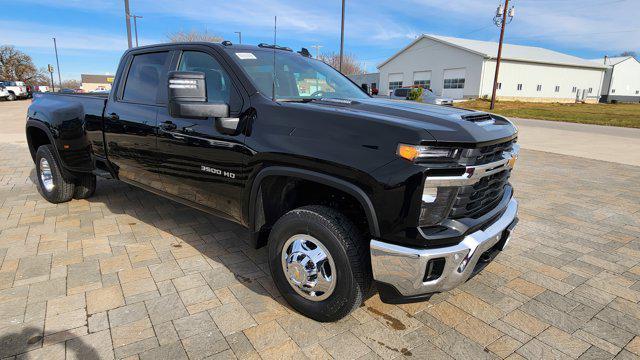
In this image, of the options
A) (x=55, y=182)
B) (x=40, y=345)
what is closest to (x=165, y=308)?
(x=40, y=345)

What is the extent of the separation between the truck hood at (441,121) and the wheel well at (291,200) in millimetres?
567

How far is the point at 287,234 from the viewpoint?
2662 millimetres

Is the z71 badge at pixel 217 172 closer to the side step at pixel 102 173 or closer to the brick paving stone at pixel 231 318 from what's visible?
the brick paving stone at pixel 231 318

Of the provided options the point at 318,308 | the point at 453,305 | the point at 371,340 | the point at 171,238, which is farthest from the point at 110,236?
the point at 453,305

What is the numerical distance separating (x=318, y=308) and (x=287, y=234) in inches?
20.8

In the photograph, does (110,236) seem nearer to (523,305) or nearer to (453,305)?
(453,305)

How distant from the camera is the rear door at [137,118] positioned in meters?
3.65

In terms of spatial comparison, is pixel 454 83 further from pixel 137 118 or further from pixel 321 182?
pixel 321 182

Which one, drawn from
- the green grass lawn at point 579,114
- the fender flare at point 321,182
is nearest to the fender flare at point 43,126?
the fender flare at point 321,182

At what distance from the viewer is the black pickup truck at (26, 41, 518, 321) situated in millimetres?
2189

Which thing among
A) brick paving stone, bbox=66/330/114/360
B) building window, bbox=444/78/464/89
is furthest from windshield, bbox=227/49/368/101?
building window, bbox=444/78/464/89

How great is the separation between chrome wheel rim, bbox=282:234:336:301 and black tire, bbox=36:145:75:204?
3832mm

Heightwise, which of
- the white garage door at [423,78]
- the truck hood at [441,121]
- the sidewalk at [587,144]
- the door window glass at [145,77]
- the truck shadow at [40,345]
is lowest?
the truck shadow at [40,345]

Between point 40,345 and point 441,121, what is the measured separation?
2.77 meters
